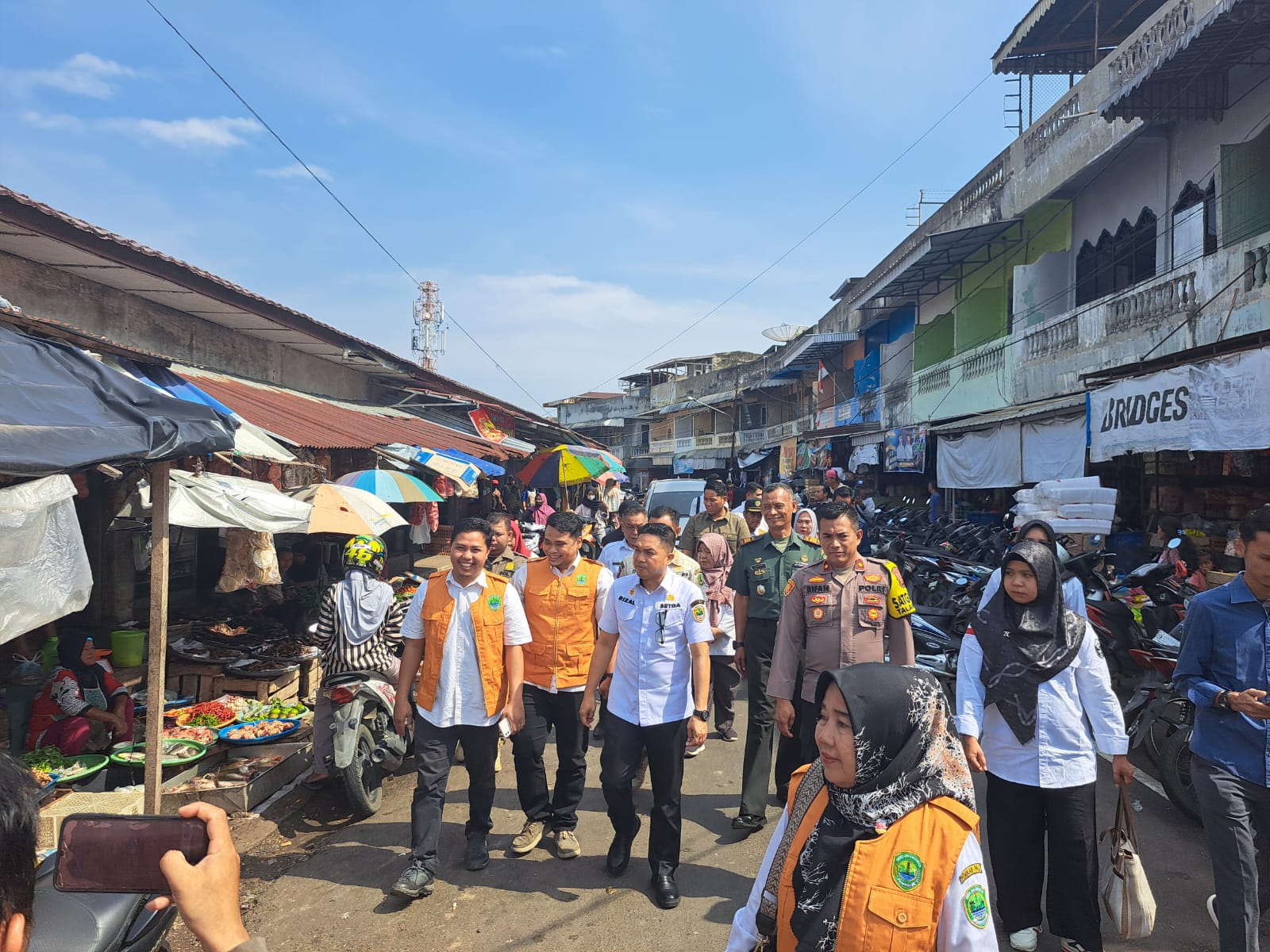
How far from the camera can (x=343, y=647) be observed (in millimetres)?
4871

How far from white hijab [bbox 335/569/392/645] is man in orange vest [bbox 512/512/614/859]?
1070 mm

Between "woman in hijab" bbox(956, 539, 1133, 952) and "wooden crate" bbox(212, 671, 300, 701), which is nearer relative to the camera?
"woman in hijab" bbox(956, 539, 1133, 952)

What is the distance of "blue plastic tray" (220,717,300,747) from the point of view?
5.36m

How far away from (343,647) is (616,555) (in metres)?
2.14

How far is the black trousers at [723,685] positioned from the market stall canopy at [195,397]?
11.4ft

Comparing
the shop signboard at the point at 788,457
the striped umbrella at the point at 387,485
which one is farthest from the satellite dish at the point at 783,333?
the striped umbrella at the point at 387,485

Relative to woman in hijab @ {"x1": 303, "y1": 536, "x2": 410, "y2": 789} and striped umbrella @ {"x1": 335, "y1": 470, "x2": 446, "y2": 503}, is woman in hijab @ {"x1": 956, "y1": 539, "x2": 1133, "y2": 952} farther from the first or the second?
striped umbrella @ {"x1": 335, "y1": 470, "x2": 446, "y2": 503}

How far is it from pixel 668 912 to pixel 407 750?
280 centimetres

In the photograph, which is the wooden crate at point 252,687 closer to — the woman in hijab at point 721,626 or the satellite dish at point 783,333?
the woman in hijab at point 721,626

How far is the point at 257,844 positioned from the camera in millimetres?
4348

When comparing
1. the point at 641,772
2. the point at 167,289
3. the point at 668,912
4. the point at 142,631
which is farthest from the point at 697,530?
the point at 167,289

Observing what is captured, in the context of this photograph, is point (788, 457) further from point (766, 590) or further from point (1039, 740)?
point (1039, 740)

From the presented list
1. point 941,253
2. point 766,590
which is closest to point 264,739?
point 766,590

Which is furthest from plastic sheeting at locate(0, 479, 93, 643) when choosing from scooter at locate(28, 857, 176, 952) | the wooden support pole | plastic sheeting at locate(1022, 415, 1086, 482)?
plastic sheeting at locate(1022, 415, 1086, 482)
